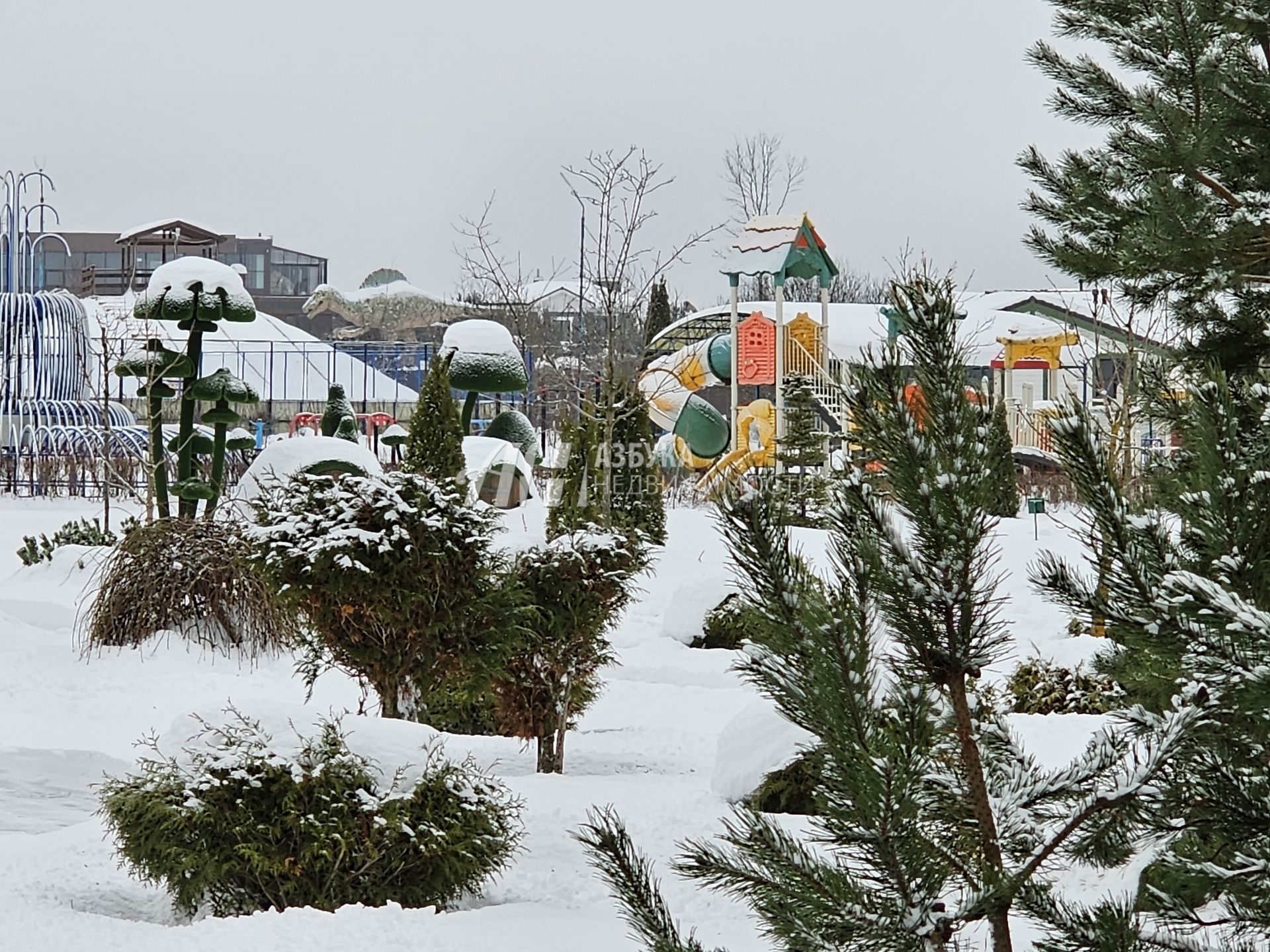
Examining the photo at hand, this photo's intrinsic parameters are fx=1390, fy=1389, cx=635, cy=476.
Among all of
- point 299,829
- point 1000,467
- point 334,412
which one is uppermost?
point 334,412

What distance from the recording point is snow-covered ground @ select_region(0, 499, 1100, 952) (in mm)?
4125

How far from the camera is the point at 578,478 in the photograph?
1489 centimetres

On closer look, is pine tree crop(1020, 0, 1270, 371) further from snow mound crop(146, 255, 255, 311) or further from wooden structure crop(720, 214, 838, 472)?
wooden structure crop(720, 214, 838, 472)

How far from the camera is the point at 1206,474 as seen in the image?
5.58 feet

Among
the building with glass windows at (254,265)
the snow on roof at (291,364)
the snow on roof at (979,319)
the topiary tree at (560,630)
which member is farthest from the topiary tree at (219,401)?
the building with glass windows at (254,265)

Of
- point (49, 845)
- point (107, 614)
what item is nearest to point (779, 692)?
point (49, 845)

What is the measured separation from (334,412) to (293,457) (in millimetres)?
6103

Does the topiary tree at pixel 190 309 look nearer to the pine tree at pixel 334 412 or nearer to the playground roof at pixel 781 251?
the pine tree at pixel 334 412

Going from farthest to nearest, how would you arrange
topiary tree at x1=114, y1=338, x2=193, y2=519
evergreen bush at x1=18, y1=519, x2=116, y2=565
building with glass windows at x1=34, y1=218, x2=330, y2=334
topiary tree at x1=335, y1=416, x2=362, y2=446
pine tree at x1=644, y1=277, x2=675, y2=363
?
building with glass windows at x1=34, y1=218, x2=330, y2=334 → pine tree at x1=644, y1=277, x2=675, y2=363 → topiary tree at x1=335, y1=416, x2=362, y2=446 → evergreen bush at x1=18, y1=519, x2=116, y2=565 → topiary tree at x1=114, y1=338, x2=193, y2=519

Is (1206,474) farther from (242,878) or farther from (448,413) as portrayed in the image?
(448,413)

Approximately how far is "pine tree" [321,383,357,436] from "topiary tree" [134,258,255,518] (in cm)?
447

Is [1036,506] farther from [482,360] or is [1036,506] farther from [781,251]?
[482,360]

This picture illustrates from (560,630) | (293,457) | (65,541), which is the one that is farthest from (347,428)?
(560,630)

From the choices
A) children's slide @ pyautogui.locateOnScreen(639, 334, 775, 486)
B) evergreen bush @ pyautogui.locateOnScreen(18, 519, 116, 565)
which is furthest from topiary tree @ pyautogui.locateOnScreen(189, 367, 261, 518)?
children's slide @ pyautogui.locateOnScreen(639, 334, 775, 486)
